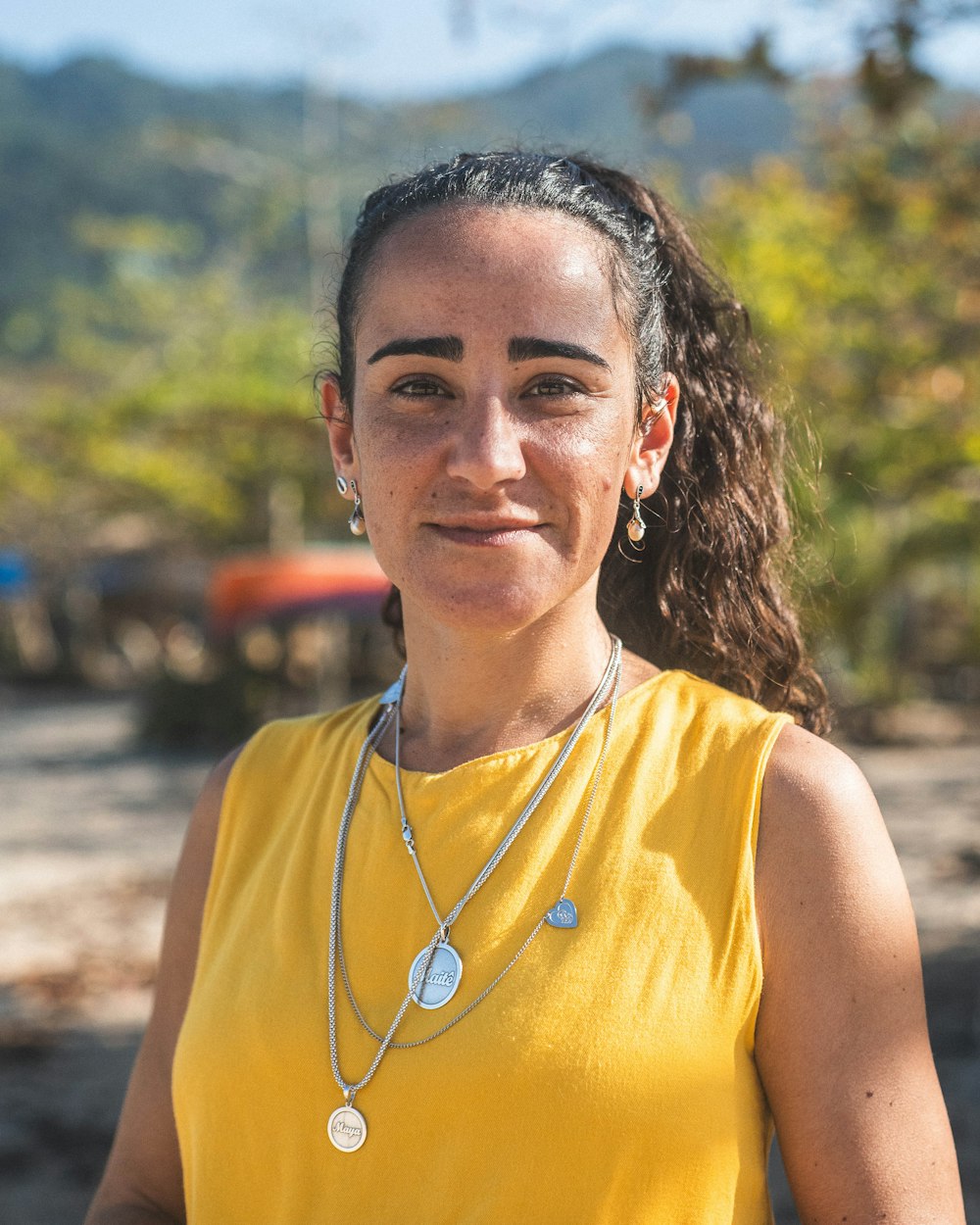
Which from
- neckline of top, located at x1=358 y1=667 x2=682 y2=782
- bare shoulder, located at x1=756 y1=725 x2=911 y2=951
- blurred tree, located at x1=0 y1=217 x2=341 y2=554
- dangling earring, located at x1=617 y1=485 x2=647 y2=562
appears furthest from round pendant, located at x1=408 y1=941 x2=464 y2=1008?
blurred tree, located at x1=0 y1=217 x2=341 y2=554

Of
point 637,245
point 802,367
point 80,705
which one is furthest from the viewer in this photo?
point 80,705

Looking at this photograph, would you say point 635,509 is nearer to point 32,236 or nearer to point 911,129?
point 911,129

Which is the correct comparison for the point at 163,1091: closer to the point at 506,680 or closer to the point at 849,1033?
the point at 506,680

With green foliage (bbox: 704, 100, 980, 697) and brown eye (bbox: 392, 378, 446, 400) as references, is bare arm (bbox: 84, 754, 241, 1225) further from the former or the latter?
green foliage (bbox: 704, 100, 980, 697)

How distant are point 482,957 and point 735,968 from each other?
0.28 meters

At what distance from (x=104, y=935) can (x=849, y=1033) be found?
611cm

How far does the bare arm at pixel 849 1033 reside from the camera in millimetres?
1312

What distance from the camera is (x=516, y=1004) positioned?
1.38m

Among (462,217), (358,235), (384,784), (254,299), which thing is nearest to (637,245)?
(462,217)

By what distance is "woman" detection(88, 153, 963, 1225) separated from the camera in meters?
1.33

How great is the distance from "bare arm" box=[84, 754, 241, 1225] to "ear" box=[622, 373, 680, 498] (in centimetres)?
69

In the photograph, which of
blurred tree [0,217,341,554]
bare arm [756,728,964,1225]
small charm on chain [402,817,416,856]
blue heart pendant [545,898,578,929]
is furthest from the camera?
blurred tree [0,217,341,554]

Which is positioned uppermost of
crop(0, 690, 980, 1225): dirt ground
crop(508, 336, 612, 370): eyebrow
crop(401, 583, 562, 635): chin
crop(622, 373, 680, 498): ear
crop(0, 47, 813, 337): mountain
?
→ crop(0, 47, 813, 337): mountain

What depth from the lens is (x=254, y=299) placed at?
29734 mm
